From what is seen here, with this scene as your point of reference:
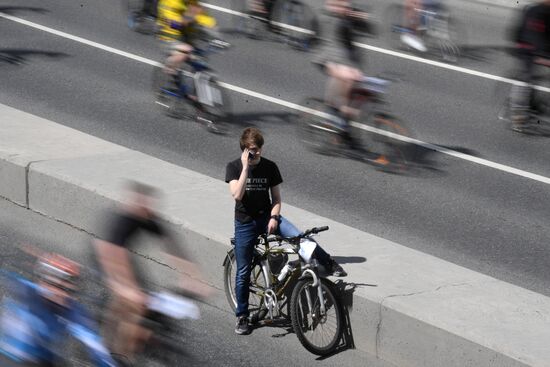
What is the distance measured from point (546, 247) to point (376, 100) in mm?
3913

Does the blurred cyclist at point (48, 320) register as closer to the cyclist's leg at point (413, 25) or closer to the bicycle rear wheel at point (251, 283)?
the bicycle rear wheel at point (251, 283)

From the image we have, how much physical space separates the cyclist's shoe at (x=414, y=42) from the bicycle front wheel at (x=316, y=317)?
1210cm

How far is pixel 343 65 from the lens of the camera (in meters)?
15.4

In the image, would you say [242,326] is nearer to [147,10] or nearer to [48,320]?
[48,320]

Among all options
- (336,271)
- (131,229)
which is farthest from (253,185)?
(131,229)

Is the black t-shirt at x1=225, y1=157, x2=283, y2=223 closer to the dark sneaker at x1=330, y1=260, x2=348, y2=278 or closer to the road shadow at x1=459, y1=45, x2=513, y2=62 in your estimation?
the dark sneaker at x1=330, y1=260, x2=348, y2=278

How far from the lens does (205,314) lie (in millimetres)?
10633

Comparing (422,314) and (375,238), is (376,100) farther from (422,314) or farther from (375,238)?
(422,314)

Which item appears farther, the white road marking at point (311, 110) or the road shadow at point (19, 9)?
the road shadow at point (19, 9)

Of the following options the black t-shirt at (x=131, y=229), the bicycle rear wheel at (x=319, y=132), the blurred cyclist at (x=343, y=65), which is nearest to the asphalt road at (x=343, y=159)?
the bicycle rear wheel at (x=319, y=132)

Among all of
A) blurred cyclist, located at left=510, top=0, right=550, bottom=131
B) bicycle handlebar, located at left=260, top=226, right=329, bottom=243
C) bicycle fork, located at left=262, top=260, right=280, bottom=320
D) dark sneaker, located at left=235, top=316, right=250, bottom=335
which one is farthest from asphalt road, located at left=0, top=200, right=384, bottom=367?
blurred cyclist, located at left=510, top=0, right=550, bottom=131

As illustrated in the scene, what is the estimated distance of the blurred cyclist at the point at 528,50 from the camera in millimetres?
16234

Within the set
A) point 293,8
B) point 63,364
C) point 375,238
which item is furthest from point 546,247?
point 293,8

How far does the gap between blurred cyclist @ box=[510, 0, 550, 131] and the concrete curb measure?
5.85 meters
